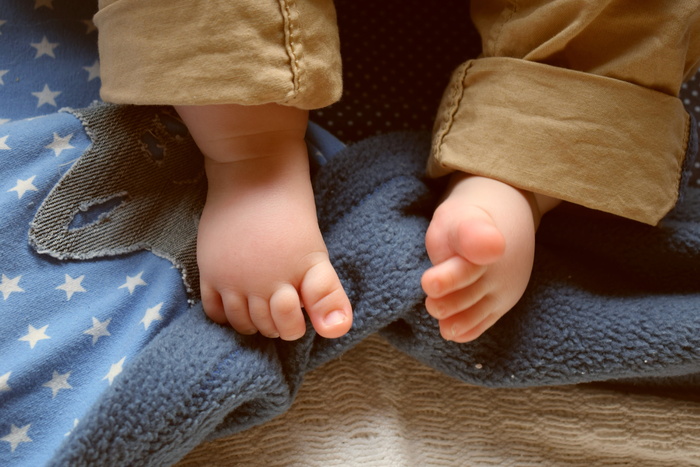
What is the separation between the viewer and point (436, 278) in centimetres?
50

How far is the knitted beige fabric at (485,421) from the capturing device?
662 mm

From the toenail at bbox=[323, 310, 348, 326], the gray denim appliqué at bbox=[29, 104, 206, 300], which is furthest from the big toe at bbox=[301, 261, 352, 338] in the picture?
the gray denim appliqué at bbox=[29, 104, 206, 300]

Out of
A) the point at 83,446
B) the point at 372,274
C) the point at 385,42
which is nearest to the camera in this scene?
the point at 83,446

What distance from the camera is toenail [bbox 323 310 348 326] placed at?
546 mm

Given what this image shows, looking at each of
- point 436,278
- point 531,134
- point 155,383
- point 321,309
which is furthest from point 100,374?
point 531,134

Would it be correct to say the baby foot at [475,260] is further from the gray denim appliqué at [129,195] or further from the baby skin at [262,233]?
the gray denim appliqué at [129,195]

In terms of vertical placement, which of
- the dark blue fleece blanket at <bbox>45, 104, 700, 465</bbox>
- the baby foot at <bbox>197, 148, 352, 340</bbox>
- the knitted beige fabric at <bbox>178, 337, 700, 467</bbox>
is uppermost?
the baby foot at <bbox>197, 148, 352, 340</bbox>

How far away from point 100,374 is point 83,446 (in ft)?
0.26

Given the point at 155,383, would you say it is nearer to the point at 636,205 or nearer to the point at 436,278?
the point at 436,278

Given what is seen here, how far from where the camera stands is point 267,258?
0.55 m

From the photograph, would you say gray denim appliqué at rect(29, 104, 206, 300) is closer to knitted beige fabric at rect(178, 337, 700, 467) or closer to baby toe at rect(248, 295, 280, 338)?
baby toe at rect(248, 295, 280, 338)

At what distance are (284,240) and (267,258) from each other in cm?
2

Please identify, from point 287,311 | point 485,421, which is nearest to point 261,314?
point 287,311

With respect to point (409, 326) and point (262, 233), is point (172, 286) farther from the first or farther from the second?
point (409, 326)
